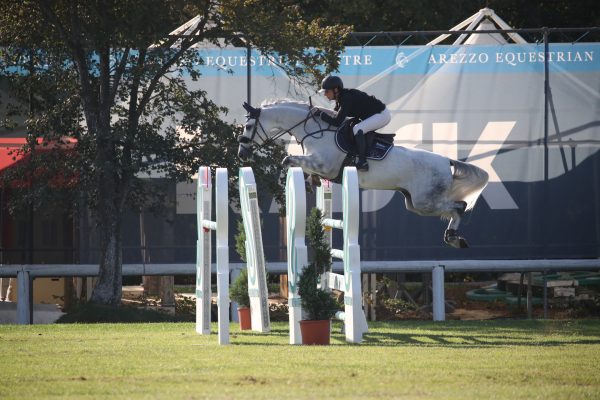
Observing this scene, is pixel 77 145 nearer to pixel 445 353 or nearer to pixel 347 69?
pixel 347 69

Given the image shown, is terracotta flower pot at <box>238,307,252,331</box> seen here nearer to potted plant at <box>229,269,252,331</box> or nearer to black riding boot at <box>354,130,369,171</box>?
potted plant at <box>229,269,252,331</box>

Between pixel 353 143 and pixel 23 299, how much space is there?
566 centimetres

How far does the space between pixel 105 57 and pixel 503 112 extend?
20.0ft

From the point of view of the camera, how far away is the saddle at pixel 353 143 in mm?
Answer: 10930

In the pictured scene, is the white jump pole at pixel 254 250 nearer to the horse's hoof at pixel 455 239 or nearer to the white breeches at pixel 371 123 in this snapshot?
the white breeches at pixel 371 123

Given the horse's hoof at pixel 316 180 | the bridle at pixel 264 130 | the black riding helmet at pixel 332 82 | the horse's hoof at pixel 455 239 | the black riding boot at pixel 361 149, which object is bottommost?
the horse's hoof at pixel 455 239

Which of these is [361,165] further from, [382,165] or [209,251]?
[209,251]

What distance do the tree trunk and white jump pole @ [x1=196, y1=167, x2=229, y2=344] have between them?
413 cm

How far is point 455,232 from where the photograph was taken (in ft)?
37.2

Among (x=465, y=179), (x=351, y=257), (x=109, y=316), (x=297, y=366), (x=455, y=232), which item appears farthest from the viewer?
(x=109, y=316)

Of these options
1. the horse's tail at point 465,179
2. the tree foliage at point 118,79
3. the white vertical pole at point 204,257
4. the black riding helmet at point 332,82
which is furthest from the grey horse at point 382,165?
the tree foliage at point 118,79

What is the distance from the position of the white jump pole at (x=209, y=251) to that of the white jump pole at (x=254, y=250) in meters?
0.22

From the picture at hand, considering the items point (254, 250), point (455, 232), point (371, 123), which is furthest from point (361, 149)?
point (254, 250)

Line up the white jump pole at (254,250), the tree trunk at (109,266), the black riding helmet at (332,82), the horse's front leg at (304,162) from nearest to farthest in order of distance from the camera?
the white jump pole at (254,250), the black riding helmet at (332,82), the horse's front leg at (304,162), the tree trunk at (109,266)
